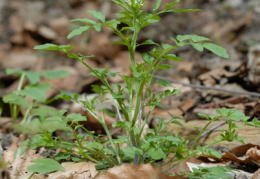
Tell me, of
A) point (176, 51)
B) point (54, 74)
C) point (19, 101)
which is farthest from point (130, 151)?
point (176, 51)

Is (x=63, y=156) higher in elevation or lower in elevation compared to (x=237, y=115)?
lower

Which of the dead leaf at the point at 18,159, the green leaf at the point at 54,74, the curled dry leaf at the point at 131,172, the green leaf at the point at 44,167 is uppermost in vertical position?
the green leaf at the point at 54,74

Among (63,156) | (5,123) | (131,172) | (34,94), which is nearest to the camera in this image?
(131,172)

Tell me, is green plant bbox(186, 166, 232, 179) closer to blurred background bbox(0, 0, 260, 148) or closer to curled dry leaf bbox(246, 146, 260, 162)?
curled dry leaf bbox(246, 146, 260, 162)

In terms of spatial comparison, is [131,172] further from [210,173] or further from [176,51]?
[176,51]

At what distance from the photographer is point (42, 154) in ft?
5.90

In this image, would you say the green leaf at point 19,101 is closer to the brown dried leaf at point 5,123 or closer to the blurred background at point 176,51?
the brown dried leaf at point 5,123

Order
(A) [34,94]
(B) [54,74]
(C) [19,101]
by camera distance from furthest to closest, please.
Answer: (B) [54,74]
(A) [34,94]
(C) [19,101]

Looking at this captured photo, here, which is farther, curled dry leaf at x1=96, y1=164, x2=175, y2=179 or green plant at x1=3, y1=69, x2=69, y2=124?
green plant at x1=3, y1=69, x2=69, y2=124

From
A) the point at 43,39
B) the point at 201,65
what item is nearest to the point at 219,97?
the point at 201,65

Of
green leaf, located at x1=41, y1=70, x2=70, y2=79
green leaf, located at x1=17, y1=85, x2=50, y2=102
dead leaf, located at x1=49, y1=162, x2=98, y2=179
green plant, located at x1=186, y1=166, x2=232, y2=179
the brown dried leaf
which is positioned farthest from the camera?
green leaf, located at x1=41, y1=70, x2=70, y2=79

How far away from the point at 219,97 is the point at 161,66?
156cm

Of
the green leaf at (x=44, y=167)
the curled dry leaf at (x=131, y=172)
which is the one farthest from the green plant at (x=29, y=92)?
the curled dry leaf at (x=131, y=172)

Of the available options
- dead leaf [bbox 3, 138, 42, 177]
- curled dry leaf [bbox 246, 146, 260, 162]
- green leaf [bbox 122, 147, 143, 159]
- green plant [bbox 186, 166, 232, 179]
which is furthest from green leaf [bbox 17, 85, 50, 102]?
curled dry leaf [bbox 246, 146, 260, 162]
